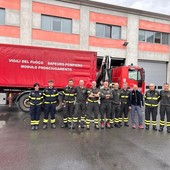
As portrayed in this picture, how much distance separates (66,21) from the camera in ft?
57.5

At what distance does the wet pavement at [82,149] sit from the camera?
378 centimetres

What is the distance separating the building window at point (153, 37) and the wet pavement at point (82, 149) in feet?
52.6

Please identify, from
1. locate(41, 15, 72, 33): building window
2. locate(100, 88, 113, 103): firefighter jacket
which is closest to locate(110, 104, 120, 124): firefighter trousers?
locate(100, 88, 113, 103): firefighter jacket

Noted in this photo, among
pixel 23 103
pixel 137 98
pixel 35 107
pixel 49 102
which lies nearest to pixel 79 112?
pixel 49 102

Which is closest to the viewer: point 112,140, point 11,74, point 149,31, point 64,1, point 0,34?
point 112,140

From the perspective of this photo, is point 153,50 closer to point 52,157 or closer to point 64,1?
point 64,1

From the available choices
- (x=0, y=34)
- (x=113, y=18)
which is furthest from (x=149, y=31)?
(x=0, y=34)

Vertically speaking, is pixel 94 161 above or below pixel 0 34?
below

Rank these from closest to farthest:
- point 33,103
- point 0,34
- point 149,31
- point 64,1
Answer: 1. point 33,103
2. point 0,34
3. point 64,1
4. point 149,31

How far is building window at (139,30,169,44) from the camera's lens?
20.3 meters

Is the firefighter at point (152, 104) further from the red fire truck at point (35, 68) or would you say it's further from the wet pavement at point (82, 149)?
the red fire truck at point (35, 68)

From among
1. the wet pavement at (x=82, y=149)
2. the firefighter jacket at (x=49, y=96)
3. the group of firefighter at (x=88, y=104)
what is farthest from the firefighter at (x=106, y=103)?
the firefighter jacket at (x=49, y=96)

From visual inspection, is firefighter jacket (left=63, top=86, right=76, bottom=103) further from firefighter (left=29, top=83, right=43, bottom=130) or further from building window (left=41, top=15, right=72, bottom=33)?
building window (left=41, top=15, right=72, bottom=33)

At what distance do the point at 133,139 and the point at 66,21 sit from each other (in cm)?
1468
